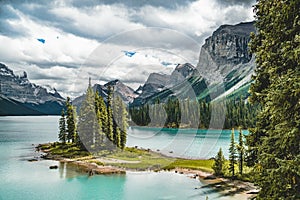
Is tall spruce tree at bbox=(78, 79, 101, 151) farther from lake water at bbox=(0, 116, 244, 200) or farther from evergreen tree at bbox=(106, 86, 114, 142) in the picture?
lake water at bbox=(0, 116, 244, 200)

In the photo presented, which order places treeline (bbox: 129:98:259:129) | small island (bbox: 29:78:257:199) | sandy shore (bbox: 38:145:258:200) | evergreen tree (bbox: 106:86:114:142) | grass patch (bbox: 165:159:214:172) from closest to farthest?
1. sandy shore (bbox: 38:145:258:200)
2. small island (bbox: 29:78:257:199)
3. grass patch (bbox: 165:159:214:172)
4. evergreen tree (bbox: 106:86:114:142)
5. treeline (bbox: 129:98:259:129)

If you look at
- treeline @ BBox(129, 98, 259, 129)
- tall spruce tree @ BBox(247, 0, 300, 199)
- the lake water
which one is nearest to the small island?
the lake water

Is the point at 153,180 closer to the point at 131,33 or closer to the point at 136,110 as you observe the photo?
the point at 131,33

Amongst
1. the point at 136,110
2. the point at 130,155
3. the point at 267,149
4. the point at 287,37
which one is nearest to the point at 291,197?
the point at 267,149

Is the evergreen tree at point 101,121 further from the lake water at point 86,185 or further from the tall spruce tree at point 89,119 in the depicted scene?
the lake water at point 86,185

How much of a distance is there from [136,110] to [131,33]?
158327mm

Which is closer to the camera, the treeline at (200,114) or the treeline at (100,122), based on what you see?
the treeline at (100,122)

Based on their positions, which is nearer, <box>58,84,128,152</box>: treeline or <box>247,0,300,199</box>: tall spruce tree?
<box>247,0,300,199</box>: tall spruce tree

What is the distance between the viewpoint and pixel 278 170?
10.2 m

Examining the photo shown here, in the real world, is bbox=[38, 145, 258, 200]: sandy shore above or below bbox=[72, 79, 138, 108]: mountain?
below

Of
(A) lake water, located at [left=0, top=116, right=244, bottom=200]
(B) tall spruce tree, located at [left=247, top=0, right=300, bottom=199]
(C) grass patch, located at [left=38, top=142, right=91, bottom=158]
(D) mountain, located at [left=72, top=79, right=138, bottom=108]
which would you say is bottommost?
(A) lake water, located at [left=0, top=116, right=244, bottom=200]

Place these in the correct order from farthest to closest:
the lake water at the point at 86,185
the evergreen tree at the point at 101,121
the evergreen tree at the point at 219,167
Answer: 1. the evergreen tree at the point at 101,121
2. the evergreen tree at the point at 219,167
3. the lake water at the point at 86,185

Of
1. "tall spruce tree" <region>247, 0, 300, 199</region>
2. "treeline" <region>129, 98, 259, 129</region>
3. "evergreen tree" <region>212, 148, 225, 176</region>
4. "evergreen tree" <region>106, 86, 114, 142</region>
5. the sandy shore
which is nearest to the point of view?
"tall spruce tree" <region>247, 0, 300, 199</region>

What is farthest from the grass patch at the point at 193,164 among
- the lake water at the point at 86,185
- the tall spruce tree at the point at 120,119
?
the tall spruce tree at the point at 120,119
